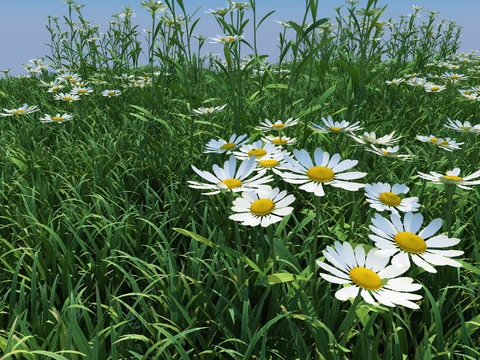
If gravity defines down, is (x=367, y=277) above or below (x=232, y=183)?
below

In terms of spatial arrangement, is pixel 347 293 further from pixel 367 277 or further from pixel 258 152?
pixel 258 152

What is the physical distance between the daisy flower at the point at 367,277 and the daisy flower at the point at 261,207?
0.11 meters

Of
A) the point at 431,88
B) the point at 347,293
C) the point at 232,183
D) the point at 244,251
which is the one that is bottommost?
the point at 244,251

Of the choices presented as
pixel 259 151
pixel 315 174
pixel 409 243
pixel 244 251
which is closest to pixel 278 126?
pixel 259 151

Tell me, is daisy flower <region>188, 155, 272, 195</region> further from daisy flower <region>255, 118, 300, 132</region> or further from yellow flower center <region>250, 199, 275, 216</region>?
daisy flower <region>255, 118, 300, 132</region>

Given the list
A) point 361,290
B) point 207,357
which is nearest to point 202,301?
point 207,357

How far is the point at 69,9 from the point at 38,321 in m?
2.63

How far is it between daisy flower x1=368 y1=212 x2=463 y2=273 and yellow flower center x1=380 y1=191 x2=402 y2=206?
107mm

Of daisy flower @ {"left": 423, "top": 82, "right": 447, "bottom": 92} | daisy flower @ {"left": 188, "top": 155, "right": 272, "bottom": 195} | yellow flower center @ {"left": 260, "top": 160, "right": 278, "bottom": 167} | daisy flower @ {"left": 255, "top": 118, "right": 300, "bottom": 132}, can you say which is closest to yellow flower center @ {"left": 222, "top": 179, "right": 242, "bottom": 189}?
daisy flower @ {"left": 188, "top": 155, "right": 272, "bottom": 195}

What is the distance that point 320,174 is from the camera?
59cm

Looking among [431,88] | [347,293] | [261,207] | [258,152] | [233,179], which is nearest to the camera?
[347,293]

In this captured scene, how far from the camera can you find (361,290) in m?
0.46

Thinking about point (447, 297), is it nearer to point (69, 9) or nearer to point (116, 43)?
point (116, 43)

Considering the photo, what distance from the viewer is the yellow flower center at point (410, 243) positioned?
52 cm
